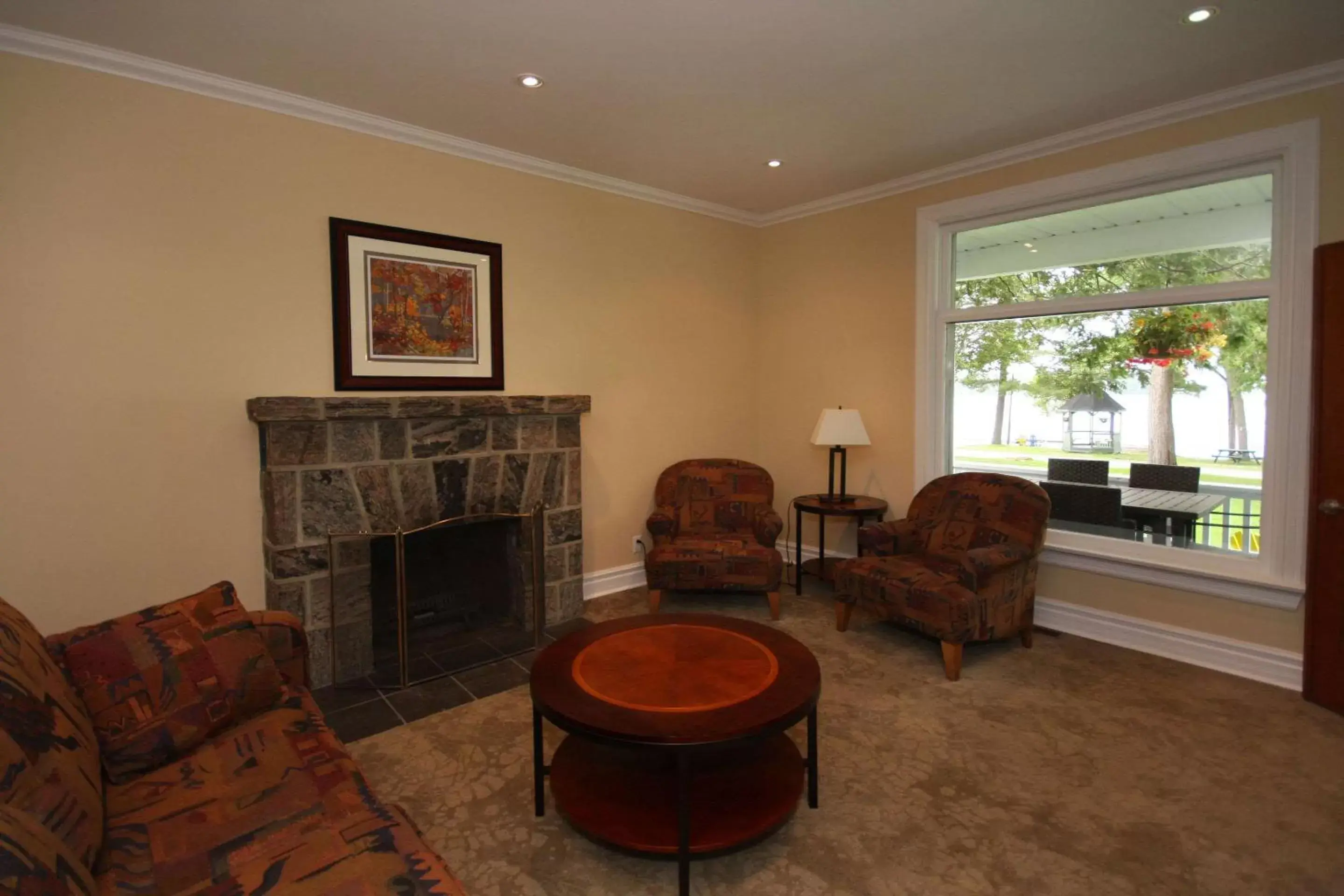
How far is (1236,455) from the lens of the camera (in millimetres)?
3256

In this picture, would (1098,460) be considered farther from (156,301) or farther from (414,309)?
(156,301)

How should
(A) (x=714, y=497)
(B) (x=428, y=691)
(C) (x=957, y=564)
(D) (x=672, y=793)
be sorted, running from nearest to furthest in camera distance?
1. (D) (x=672, y=793)
2. (B) (x=428, y=691)
3. (C) (x=957, y=564)
4. (A) (x=714, y=497)

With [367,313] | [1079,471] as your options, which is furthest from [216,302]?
[1079,471]

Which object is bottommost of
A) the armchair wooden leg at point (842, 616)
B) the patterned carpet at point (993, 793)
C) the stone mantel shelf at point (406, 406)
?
the patterned carpet at point (993, 793)

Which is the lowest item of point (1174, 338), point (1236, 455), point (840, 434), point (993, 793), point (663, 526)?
point (993, 793)

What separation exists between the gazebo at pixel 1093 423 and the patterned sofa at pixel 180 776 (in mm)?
3864

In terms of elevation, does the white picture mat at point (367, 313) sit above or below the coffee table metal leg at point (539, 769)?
above

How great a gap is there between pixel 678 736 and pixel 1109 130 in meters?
3.70

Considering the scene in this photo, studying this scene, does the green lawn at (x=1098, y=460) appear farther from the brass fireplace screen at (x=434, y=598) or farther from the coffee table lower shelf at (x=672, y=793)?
the brass fireplace screen at (x=434, y=598)

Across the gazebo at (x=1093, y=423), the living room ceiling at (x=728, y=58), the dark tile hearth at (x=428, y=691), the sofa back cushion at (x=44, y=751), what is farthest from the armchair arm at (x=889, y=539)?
the sofa back cushion at (x=44, y=751)

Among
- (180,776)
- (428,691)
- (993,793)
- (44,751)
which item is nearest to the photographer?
(44,751)

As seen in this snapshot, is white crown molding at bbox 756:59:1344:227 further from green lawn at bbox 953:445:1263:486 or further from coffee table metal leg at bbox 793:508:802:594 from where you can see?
coffee table metal leg at bbox 793:508:802:594

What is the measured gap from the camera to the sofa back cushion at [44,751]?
Answer: 47.4 inches

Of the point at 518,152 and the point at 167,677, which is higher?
the point at 518,152
